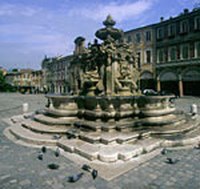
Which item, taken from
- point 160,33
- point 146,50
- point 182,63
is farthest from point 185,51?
point 146,50

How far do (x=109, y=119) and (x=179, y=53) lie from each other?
24.9 m

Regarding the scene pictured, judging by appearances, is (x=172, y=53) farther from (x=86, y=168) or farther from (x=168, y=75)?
(x=86, y=168)

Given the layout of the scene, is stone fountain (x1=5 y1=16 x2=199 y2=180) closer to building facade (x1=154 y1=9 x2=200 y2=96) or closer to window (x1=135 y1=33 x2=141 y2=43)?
building facade (x1=154 y1=9 x2=200 y2=96)

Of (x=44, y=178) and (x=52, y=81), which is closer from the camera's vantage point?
(x=44, y=178)

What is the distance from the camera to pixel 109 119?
26.2ft

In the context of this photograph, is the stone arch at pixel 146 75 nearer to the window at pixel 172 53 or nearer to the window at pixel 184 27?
the window at pixel 172 53

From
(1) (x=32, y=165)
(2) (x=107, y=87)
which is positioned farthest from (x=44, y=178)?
(2) (x=107, y=87)

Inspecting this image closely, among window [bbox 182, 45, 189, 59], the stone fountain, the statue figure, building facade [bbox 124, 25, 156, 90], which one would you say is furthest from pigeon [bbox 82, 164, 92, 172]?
building facade [bbox 124, 25, 156, 90]

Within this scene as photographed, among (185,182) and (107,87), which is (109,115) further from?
(185,182)

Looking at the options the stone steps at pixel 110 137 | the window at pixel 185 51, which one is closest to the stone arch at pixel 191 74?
the window at pixel 185 51

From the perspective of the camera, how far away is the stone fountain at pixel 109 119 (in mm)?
6402

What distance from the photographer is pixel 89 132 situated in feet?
24.5

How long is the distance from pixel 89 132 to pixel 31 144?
6.68 ft

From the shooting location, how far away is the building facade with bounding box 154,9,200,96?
27.6 metres
